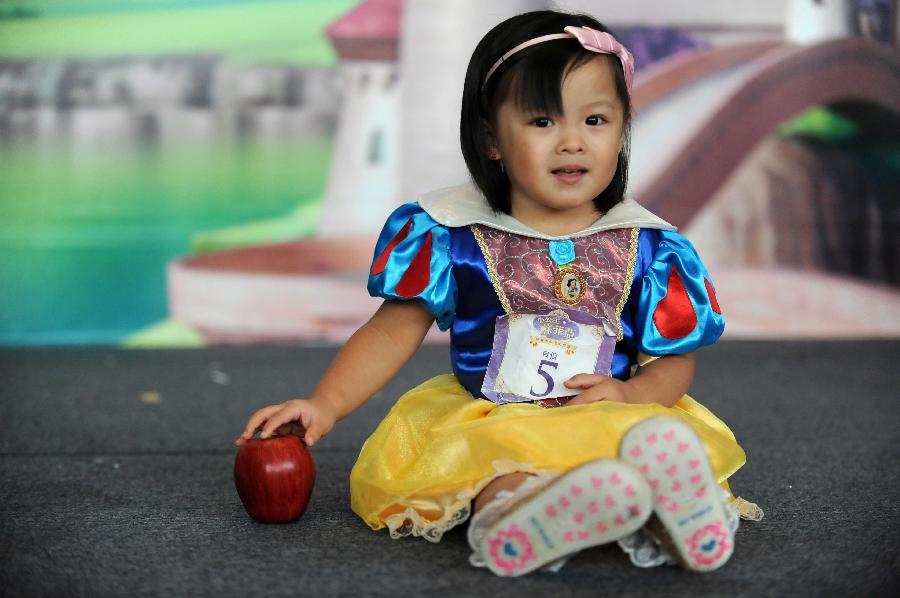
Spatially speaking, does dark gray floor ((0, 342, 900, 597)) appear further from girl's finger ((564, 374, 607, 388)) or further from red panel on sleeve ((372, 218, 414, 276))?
red panel on sleeve ((372, 218, 414, 276))

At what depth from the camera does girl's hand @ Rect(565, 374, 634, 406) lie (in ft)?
3.98

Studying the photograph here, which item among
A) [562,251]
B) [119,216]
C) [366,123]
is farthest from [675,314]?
[119,216]

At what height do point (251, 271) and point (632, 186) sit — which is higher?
point (632, 186)

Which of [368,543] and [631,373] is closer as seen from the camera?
[368,543]

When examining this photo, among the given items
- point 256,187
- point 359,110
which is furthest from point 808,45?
point 256,187

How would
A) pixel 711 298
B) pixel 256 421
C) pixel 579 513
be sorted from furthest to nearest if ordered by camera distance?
pixel 711 298
pixel 256 421
pixel 579 513

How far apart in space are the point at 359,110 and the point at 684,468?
7.63ft

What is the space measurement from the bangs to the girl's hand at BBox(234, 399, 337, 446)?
0.43 meters

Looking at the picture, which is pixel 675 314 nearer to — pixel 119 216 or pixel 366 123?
pixel 366 123

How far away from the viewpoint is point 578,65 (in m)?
1.27

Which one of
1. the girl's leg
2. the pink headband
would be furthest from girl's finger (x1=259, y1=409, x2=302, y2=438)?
the pink headband

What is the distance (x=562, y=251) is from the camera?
1.31 m

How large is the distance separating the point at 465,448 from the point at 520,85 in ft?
1.41

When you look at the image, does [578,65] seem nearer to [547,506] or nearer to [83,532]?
[547,506]
